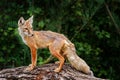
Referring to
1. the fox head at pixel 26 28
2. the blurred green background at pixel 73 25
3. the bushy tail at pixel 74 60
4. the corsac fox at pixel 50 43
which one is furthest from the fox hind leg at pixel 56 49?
the blurred green background at pixel 73 25

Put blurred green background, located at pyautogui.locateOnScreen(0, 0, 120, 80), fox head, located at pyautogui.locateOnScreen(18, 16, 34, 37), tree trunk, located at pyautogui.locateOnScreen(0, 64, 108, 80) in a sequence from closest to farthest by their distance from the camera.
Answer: fox head, located at pyautogui.locateOnScreen(18, 16, 34, 37) → tree trunk, located at pyautogui.locateOnScreen(0, 64, 108, 80) → blurred green background, located at pyautogui.locateOnScreen(0, 0, 120, 80)

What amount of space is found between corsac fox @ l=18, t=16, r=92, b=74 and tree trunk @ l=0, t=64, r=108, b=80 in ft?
0.22

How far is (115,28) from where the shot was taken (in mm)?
10922

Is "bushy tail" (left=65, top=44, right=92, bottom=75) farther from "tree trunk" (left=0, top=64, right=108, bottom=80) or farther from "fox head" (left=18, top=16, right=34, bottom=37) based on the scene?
"fox head" (left=18, top=16, right=34, bottom=37)

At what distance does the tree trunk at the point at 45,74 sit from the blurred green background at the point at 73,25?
2.78 m

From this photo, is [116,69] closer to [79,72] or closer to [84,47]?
[84,47]

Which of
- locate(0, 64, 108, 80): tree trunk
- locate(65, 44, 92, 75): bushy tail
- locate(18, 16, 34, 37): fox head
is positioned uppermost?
locate(18, 16, 34, 37): fox head

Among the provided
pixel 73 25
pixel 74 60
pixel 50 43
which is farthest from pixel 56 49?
pixel 73 25

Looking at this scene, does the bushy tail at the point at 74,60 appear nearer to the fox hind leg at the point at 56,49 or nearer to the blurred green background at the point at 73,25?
the fox hind leg at the point at 56,49

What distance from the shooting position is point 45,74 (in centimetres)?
733

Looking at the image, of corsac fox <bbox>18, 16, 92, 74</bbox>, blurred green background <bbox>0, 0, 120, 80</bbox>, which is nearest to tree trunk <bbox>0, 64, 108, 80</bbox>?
corsac fox <bbox>18, 16, 92, 74</bbox>

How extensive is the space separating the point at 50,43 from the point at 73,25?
382 centimetres

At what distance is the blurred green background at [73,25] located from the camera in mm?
10531

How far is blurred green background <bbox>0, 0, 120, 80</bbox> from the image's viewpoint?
1053 centimetres
